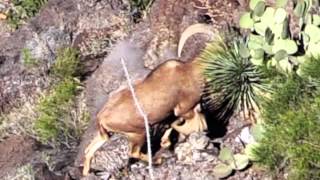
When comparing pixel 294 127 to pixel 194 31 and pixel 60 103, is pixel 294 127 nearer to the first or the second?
pixel 194 31

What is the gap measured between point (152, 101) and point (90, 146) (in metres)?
0.87

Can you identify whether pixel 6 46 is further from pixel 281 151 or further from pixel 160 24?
pixel 281 151

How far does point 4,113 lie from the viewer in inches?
493

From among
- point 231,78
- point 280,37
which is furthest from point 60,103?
point 280,37

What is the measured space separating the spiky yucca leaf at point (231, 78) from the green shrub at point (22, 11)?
4725 millimetres

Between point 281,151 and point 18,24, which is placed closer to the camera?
point 281,151

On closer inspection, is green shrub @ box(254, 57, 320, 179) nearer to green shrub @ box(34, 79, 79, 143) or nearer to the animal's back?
the animal's back

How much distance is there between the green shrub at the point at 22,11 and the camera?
14297 mm

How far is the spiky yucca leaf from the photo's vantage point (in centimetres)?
963

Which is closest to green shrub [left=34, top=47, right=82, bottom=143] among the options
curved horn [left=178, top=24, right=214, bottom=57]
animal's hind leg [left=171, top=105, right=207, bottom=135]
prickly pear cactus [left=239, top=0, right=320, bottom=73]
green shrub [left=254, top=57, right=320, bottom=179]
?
curved horn [left=178, top=24, right=214, bottom=57]

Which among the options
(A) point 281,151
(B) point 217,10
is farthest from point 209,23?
(A) point 281,151

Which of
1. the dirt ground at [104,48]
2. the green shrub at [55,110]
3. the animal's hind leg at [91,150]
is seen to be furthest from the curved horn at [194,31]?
the green shrub at [55,110]

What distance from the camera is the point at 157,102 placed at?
9539 millimetres

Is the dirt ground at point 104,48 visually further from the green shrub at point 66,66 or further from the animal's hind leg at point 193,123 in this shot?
the animal's hind leg at point 193,123
